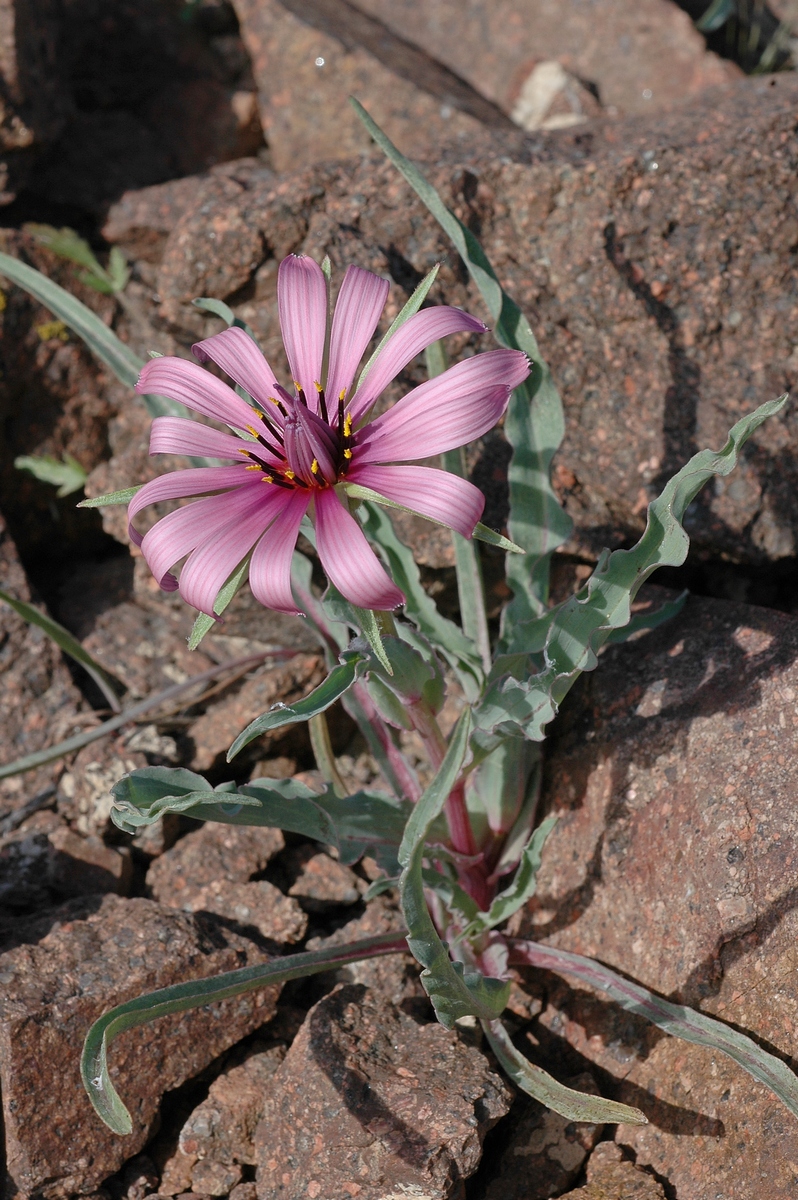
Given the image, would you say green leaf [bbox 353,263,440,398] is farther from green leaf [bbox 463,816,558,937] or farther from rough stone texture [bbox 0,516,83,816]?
rough stone texture [bbox 0,516,83,816]

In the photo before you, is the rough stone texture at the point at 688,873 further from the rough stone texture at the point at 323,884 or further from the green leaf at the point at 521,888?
the rough stone texture at the point at 323,884

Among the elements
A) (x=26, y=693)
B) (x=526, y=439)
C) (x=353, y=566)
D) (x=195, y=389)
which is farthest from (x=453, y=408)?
(x=26, y=693)

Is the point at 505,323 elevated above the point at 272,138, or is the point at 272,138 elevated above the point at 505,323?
the point at 272,138

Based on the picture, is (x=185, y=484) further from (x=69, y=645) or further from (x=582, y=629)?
(x=69, y=645)

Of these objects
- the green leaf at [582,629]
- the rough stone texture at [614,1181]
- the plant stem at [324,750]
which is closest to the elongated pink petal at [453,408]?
the green leaf at [582,629]

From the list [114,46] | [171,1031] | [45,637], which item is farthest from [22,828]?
[114,46]

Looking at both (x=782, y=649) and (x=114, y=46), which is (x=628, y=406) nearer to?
(x=782, y=649)
